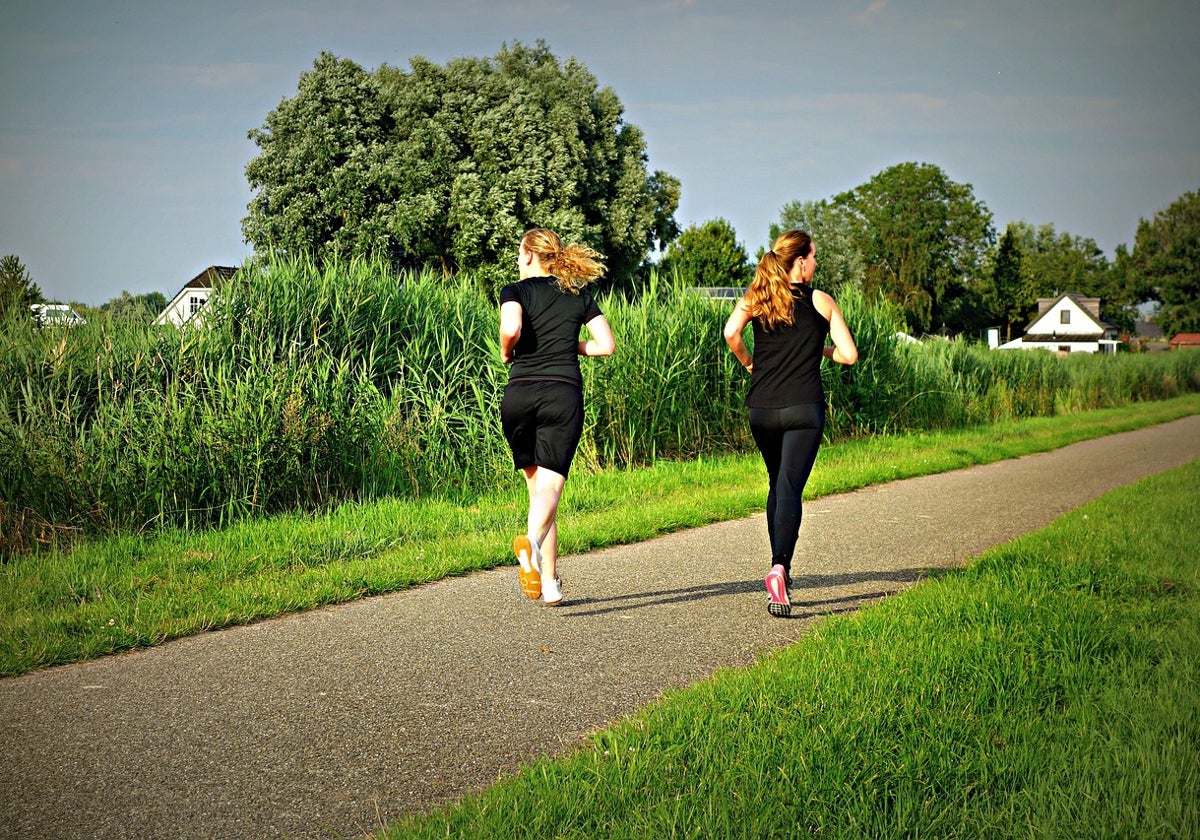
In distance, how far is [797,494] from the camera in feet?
19.9

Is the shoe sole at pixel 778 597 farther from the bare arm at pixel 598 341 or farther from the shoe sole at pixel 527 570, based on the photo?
the bare arm at pixel 598 341

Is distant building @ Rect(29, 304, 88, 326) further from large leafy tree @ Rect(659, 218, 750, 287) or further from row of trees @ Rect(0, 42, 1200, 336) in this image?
large leafy tree @ Rect(659, 218, 750, 287)

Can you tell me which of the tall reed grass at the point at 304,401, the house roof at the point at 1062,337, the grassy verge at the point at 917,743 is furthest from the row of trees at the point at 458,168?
the house roof at the point at 1062,337

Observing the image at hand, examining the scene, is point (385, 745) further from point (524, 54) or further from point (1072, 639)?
point (524, 54)

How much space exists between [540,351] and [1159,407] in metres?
30.4

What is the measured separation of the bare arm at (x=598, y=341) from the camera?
591 centimetres

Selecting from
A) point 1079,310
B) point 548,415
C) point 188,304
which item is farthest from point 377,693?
point 1079,310

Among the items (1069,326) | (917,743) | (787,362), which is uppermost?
(1069,326)

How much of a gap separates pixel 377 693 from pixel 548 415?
1956mm

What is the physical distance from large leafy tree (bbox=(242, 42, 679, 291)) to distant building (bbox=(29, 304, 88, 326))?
26.6 m

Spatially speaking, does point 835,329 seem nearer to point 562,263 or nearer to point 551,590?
point 562,263

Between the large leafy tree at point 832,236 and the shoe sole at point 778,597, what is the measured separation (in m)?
75.9

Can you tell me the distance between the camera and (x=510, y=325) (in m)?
5.74

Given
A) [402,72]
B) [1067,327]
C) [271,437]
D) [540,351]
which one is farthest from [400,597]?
[1067,327]
